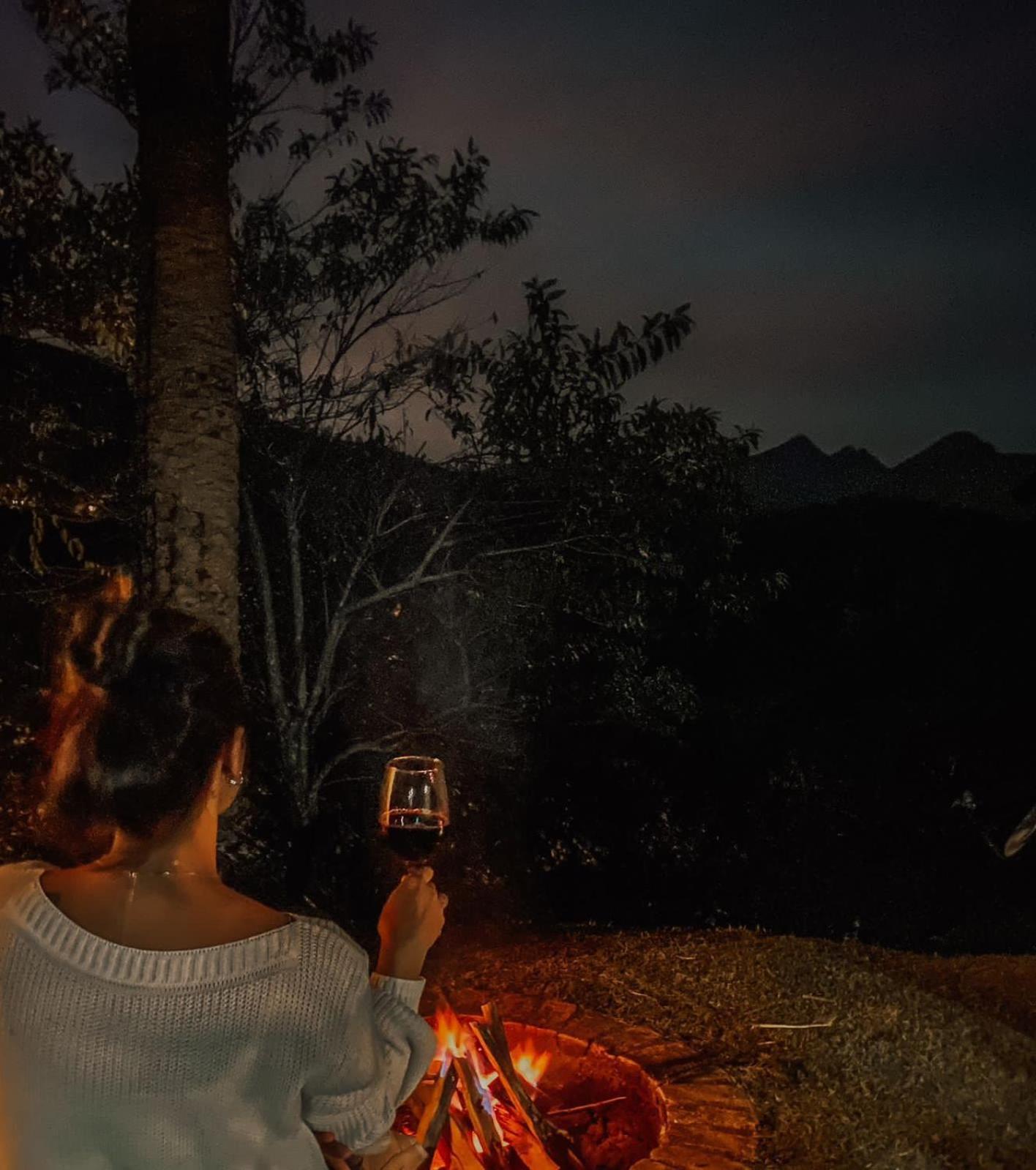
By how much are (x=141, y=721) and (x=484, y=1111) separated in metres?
2.05

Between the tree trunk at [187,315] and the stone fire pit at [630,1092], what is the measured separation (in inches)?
73.1

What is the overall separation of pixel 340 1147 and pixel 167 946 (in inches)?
24.3

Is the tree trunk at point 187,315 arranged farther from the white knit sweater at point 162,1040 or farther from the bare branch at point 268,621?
the bare branch at point 268,621

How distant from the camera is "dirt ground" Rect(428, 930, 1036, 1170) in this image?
3.33 metres

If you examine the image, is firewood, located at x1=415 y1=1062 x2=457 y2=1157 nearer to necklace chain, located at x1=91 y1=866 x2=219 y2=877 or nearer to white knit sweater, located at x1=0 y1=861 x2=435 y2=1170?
white knit sweater, located at x1=0 y1=861 x2=435 y2=1170

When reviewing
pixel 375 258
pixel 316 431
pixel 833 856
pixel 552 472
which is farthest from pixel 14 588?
pixel 833 856

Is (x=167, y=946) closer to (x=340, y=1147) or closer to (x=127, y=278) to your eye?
(x=340, y=1147)

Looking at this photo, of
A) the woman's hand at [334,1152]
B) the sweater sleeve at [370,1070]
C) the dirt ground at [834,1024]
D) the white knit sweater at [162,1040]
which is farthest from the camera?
the dirt ground at [834,1024]

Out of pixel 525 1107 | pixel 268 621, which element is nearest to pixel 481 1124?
pixel 525 1107

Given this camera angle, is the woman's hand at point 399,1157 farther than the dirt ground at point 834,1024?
No

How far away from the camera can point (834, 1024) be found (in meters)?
4.07

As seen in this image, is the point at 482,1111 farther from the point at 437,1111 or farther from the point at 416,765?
the point at 416,765

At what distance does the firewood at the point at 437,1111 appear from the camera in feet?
9.11

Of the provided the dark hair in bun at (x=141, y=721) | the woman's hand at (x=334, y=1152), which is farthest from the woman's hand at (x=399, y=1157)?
the dark hair in bun at (x=141, y=721)
